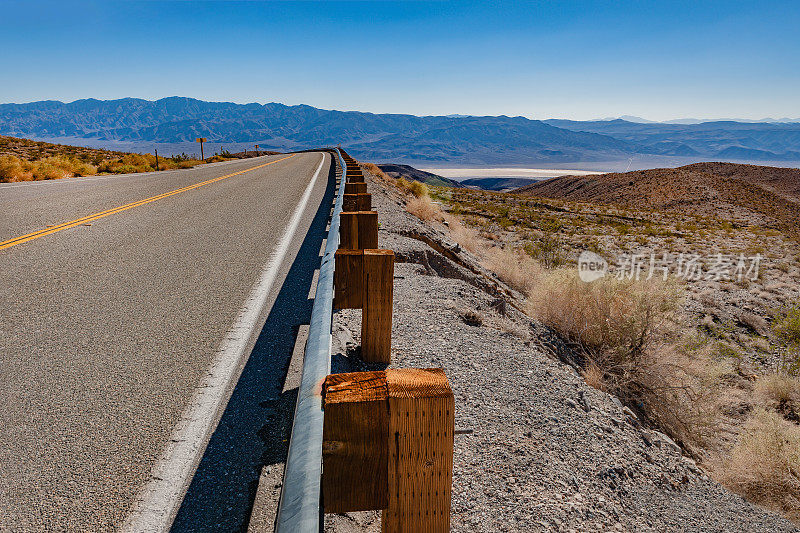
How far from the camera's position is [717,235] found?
24078mm

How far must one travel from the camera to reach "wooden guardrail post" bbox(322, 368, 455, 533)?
1.18m

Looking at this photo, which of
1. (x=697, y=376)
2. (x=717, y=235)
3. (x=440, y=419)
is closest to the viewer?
(x=440, y=419)

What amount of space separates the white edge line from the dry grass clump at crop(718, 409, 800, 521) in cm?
402

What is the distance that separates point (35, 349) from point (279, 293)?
1862 millimetres

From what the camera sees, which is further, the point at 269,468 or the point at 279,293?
the point at 279,293

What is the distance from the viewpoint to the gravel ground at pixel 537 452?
2.30m

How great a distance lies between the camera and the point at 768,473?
3.72 metres

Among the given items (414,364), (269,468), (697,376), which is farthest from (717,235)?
(269,468)

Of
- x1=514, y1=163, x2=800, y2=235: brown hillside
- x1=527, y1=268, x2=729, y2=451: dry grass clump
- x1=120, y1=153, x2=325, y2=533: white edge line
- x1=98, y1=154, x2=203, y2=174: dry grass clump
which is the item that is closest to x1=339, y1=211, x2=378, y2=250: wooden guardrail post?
x1=120, y1=153, x2=325, y2=533: white edge line

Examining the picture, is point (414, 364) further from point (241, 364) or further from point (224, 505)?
point (224, 505)

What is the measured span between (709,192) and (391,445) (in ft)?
191

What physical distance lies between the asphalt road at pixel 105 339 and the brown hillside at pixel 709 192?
117 ft

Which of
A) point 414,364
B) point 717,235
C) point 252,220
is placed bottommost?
point 717,235

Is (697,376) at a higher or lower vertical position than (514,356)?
lower
